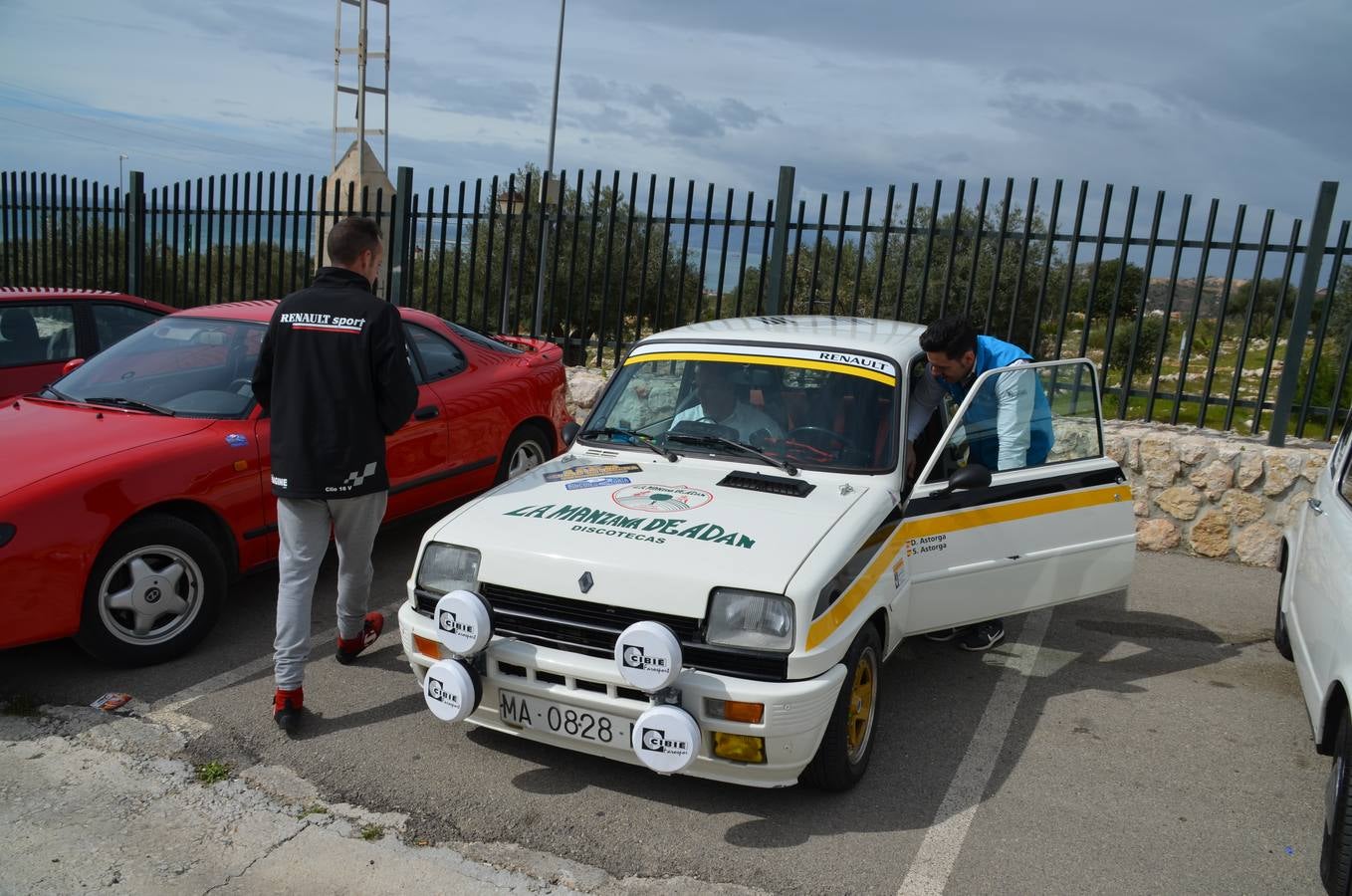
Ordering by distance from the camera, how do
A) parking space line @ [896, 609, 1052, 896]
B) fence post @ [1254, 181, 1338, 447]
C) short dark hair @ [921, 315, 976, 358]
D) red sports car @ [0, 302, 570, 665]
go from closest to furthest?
parking space line @ [896, 609, 1052, 896] → red sports car @ [0, 302, 570, 665] → short dark hair @ [921, 315, 976, 358] → fence post @ [1254, 181, 1338, 447]

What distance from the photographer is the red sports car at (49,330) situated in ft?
23.1

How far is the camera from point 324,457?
3902mm

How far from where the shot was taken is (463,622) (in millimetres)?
3381

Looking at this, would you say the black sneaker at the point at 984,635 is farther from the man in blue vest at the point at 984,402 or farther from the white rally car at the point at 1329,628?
the white rally car at the point at 1329,628

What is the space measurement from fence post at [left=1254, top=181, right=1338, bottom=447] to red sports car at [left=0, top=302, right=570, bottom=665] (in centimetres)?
563

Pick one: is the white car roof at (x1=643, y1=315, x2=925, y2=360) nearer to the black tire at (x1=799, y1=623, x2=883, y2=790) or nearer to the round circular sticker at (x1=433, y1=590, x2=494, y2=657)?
the black tire at (x1=799, y1=623, x2=883, y2=790)

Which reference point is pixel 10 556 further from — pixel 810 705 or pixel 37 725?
pixel 810 705

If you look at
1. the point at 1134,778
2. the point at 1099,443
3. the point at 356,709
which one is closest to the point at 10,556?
the point at 356,709

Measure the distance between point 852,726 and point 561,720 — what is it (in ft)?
3.56

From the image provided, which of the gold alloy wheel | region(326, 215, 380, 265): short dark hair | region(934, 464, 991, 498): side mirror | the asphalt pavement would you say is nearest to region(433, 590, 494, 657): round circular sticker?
the asphalt pavement

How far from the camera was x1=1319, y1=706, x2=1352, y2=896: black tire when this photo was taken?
9.82 feet

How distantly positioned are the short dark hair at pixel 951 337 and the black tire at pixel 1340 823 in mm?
2054

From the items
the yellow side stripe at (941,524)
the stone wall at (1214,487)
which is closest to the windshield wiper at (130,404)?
the yellow side stripe at (941,524)

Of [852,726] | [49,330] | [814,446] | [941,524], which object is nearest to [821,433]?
[814,446]
